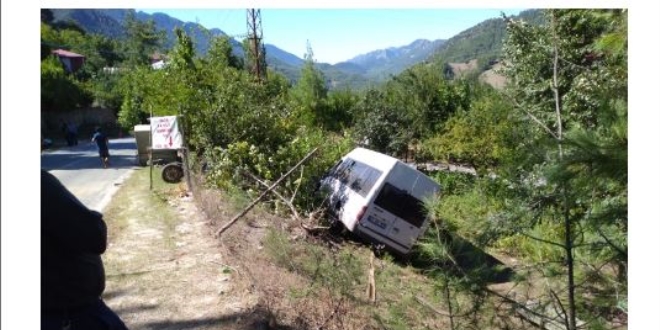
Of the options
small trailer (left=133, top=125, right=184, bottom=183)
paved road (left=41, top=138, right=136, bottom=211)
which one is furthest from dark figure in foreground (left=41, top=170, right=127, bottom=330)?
small trailer (left=133, top=125, right=184, bottom=183)

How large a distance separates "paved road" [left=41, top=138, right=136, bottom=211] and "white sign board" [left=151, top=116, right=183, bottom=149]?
136 centimetres

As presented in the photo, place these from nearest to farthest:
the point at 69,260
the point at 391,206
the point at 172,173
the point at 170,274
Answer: the point at 69,260 → the point at 170,274 → the point at 391,206 → the point at 172,173

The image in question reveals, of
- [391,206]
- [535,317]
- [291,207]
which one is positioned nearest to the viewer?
[535,317]

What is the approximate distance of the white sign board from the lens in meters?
11.6

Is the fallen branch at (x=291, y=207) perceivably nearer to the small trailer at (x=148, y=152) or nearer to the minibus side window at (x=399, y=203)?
the minibus side window at (x=399, y=203)

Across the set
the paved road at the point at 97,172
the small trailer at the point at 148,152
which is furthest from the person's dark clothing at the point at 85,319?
the small trailer at the point at 148,152

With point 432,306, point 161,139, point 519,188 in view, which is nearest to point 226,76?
point 161,139

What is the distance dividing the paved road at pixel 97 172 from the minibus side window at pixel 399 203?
5.11 m

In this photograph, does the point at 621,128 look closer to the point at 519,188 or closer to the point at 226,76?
the point at 519,188

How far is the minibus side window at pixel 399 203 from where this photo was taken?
9266 millimetres

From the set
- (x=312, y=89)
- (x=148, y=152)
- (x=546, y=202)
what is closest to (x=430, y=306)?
(x=546, y=202)

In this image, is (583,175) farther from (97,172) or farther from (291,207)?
(97,172)

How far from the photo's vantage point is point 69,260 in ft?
6.35

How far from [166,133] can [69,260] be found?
34.2 feet
